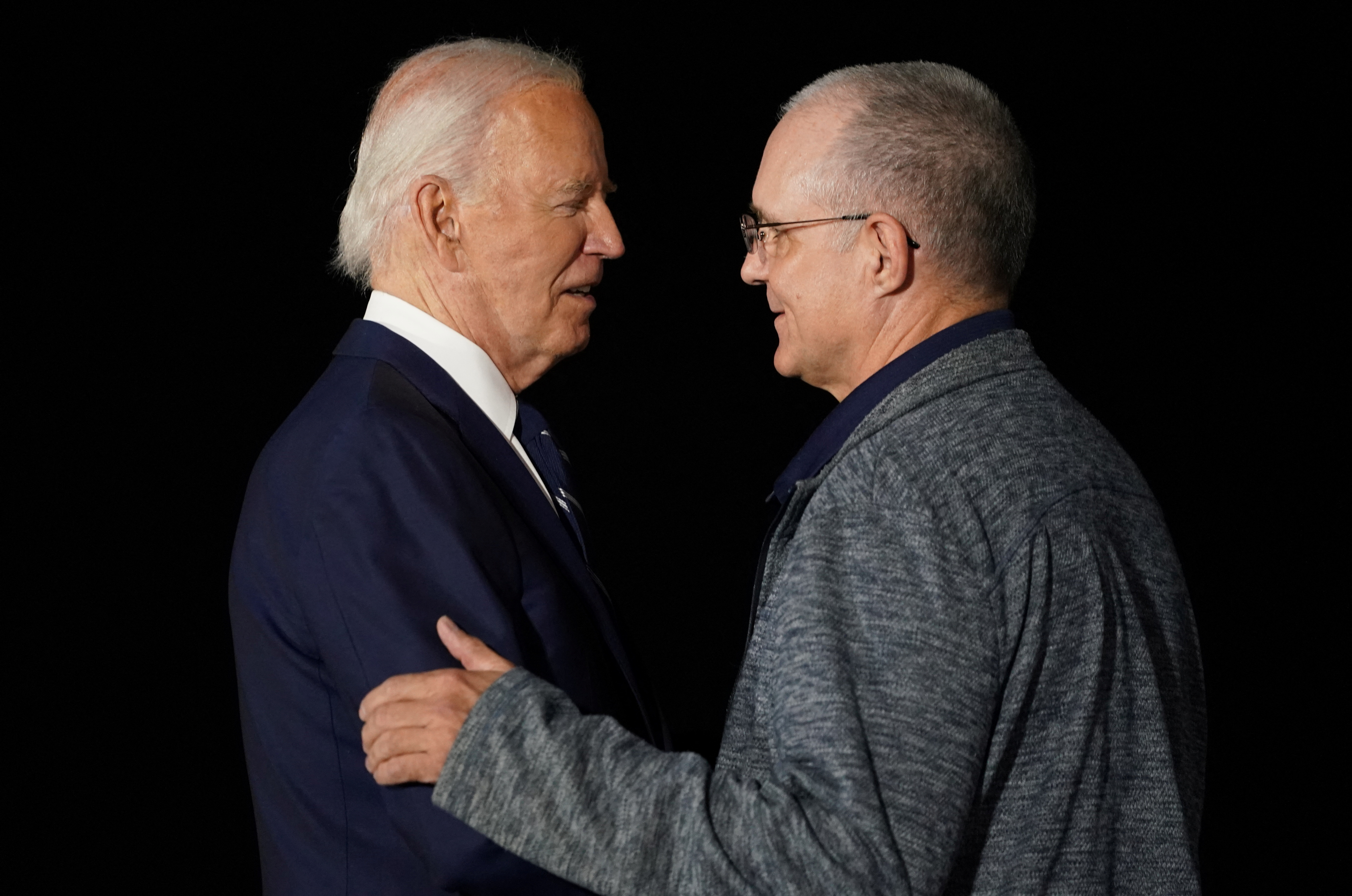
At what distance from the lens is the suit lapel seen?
1663 millimetres

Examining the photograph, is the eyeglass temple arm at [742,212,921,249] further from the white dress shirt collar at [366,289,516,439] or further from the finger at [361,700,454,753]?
the finger at [361,700,454,753]

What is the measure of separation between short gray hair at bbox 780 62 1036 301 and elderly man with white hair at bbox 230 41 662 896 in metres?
0.44

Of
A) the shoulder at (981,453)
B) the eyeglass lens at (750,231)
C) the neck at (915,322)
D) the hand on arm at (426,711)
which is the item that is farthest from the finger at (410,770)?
the eyeglass lens at (750,231)

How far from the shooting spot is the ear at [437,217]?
A: 176 centimetres

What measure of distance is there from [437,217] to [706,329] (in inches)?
65.1

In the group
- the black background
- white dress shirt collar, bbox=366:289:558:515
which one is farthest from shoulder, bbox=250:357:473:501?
the black background

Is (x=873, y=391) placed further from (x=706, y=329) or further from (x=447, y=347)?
(x=706, y=329)

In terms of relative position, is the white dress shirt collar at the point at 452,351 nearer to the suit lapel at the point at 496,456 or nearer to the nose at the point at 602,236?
the suit lapel at the point at 496,456

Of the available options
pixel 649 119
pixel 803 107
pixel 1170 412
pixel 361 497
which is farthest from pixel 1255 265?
pixel 361 497

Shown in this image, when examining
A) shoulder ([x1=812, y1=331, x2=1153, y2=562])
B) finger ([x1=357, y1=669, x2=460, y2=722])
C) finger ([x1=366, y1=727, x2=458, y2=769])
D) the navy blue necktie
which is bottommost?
finger ([x1=366, y1=727, x2=458, y2=769])

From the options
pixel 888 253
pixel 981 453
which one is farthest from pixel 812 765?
pixel 888 253

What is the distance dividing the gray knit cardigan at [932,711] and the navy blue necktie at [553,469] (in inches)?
16.4

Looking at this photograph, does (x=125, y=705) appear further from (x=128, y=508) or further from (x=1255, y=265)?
(x=1255, y=265)

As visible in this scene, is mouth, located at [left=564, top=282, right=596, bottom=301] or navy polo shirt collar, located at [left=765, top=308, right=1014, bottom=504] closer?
navy polo shirt collar, located at [left=765, top=308, right=1014, bottom=504]
